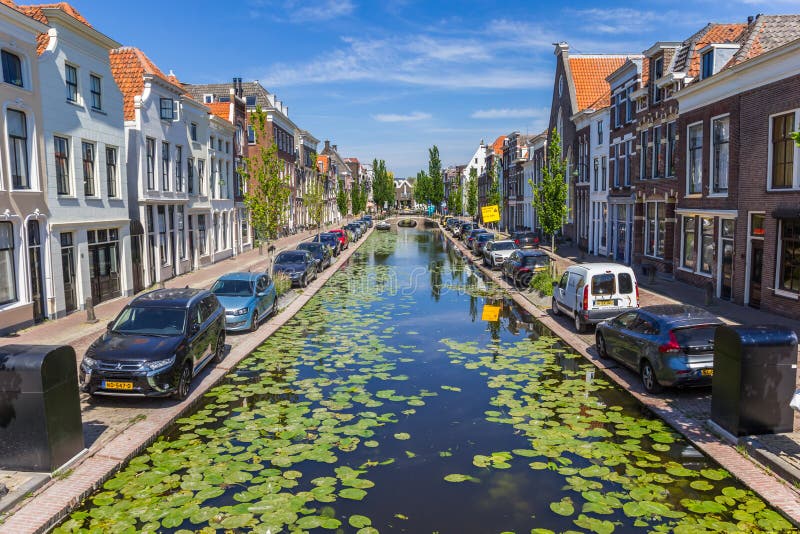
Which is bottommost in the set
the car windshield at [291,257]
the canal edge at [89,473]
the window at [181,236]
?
the canal edge at [89,473]

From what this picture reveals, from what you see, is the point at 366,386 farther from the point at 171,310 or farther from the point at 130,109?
the point at 130,109

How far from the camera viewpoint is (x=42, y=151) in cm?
1800

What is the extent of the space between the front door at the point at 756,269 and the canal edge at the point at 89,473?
1642cm

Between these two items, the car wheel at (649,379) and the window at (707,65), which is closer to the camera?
the car wheel at (649,379)

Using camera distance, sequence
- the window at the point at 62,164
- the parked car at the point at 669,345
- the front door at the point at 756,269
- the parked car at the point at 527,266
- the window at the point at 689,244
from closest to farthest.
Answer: the parked car at the point at 669,345 → the front door at the point at 756,269 → the window at the point at 62,164 → the window at the point at 689,244 → the parked car at the point at 527,266

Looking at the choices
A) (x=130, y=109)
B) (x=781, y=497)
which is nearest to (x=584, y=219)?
(x=130, y=109)

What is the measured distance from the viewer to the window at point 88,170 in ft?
68.5

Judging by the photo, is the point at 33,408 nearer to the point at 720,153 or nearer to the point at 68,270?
the point at 68,270

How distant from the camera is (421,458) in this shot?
8.54m

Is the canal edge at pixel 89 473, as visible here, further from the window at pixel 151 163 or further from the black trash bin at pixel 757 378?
the window at pixel 151 163

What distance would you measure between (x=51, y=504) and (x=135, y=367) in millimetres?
3539

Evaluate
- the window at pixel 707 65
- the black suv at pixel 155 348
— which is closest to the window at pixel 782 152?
the window at pixel 707 65

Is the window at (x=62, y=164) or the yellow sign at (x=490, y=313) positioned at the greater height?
the window at (x=62, y=164)

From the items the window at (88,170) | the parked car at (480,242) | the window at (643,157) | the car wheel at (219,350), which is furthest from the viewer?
the parked car at (480,242)
